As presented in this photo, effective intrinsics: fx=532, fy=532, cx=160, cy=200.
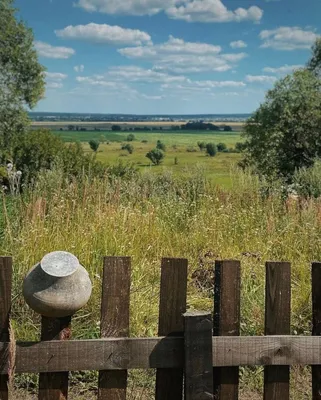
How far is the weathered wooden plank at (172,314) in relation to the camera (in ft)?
6.07

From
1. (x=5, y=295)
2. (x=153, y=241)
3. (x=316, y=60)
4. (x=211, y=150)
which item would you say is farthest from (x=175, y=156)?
(x=5, y=295)

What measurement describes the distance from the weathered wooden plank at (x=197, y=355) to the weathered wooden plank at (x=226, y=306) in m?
0.11

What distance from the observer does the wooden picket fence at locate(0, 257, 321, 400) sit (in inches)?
69.7

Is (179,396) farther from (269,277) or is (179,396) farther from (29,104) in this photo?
(29,104)

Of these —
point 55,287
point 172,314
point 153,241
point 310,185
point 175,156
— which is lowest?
point 175,156

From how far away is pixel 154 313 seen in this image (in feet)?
11.5

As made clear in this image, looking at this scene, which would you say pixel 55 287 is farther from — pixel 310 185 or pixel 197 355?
pixel 310 185

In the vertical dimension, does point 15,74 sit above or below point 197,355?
above

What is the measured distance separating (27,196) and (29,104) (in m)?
16.9

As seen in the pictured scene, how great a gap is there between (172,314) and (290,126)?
846 inches

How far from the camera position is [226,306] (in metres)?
1.87

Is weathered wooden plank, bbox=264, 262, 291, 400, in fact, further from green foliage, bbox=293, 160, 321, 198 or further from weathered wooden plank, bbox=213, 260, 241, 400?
green foliage, bbox=293, 160, 321, 198

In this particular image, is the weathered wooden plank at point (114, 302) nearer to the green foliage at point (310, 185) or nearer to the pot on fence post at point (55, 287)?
the pot on fence post at point (55, 287)

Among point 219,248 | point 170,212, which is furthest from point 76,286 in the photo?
point 170,212
